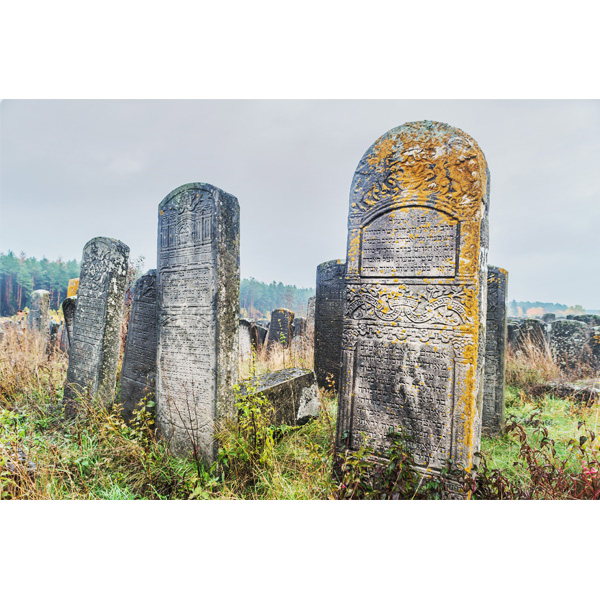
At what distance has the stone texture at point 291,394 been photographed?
412 centimetres

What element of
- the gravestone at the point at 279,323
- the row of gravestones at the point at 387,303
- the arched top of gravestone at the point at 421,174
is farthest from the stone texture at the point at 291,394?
the gravestone at the point at 279,323

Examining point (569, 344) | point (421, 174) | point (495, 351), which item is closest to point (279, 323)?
point (495, 351)

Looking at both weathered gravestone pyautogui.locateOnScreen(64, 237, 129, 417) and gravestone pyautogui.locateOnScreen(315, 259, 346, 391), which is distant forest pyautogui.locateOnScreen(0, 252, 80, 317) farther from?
gravestone pyautogui.locateOnScreen(315, 259, 346, 391)

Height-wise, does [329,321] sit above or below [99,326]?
above

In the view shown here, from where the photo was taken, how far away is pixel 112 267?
4.43m

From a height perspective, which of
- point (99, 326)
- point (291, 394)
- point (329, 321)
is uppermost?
point (329, 321)

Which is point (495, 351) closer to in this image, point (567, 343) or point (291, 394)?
point (291, 394)

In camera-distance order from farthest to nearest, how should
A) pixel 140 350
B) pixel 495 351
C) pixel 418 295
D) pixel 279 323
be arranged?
pixel 279 323 → pixel 495 351 → pixel 140 350 → pixel 418 295

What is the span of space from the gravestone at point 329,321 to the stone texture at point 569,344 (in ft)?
19.8

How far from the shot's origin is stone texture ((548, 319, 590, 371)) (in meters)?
8.43

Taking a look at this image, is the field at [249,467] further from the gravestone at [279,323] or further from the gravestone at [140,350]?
the gravestone at [279,323]

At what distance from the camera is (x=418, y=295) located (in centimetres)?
275

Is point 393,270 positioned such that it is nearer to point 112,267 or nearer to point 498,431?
point 498,431

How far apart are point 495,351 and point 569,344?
5.67 m
